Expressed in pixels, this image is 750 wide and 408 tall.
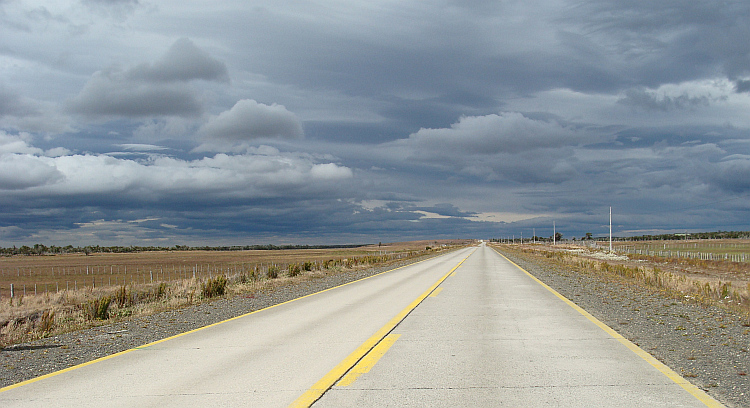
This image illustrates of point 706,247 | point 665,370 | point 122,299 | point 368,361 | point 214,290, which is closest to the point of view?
point 665,370

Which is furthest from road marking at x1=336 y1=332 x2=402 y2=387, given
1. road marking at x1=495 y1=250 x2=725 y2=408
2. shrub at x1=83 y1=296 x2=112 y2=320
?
shrub at x1=83 y1=296 x2=112 y2=320

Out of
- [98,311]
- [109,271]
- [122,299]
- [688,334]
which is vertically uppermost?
[688,334]

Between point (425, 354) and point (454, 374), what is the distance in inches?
45.0

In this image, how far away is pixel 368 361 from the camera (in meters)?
6.77

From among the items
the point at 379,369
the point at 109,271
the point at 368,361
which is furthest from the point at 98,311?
the point at 109,271

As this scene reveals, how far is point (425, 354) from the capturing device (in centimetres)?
720

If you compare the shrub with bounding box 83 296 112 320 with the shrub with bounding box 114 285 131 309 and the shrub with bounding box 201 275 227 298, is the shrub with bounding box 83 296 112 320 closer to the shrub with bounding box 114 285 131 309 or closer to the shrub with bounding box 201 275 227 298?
the shrub with bounding box 114 285 131 309

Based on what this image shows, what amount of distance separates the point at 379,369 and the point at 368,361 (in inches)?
18.2

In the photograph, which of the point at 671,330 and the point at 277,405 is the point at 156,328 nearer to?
the point at 277,405

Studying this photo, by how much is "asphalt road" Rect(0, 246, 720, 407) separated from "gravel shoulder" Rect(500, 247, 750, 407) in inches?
12.6

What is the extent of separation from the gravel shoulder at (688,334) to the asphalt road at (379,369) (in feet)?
1.05

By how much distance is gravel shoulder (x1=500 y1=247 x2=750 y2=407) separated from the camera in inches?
230

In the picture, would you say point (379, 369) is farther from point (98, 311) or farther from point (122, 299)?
point (122, 299)

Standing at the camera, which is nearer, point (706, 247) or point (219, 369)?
point (219, 369)
